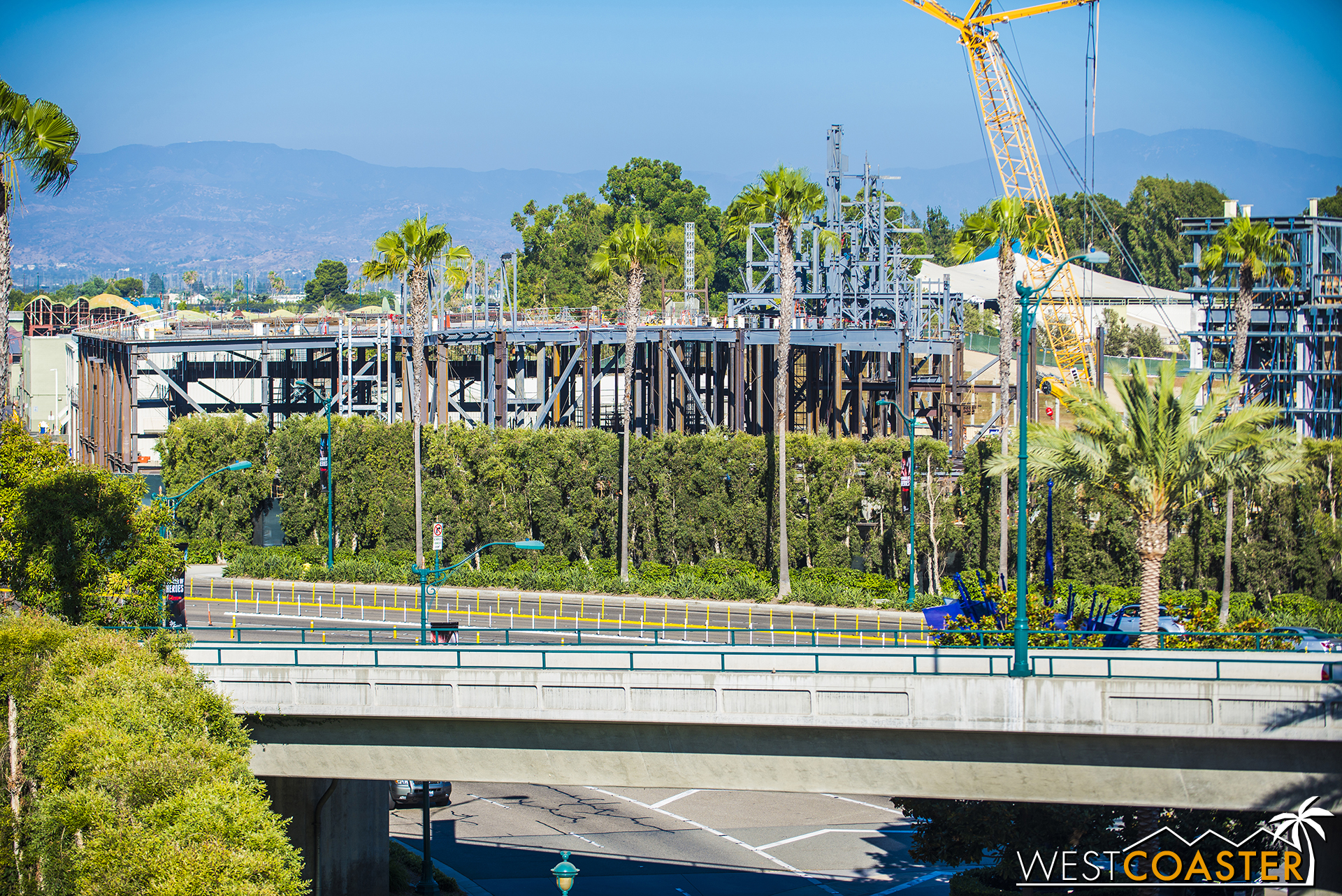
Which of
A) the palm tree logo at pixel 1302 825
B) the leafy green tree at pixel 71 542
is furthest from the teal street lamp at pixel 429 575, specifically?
the palm tree logo at pixel 1302 825

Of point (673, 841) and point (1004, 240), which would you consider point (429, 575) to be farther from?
point (1004, 240)

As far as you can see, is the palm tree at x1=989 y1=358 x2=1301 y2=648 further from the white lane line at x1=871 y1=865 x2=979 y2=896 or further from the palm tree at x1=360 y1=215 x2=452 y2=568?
the palm tree at x1=360 y1=215 x2=452 y2=568

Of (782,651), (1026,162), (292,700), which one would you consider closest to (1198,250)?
(1026,162)

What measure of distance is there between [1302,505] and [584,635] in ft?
96.4

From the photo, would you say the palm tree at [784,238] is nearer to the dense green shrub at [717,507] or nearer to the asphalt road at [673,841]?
the dense green shrub at [717,507]

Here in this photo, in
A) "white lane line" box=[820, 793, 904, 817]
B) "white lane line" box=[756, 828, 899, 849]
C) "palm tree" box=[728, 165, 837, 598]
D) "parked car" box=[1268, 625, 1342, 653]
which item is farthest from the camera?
"palm tree" box=[728, 165, 837, 598]

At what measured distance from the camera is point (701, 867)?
3512 cm

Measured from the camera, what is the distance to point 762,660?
25.3 m

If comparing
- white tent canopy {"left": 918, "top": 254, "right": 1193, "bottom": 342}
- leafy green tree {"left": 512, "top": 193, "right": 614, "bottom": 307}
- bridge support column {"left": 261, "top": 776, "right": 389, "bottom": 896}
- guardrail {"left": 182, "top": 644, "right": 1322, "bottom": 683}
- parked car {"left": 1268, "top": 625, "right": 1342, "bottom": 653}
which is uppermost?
leafy green tree {"left": 512, "top": 193, "right": 614, "bottom": 307}

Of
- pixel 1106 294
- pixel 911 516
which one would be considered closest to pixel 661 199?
pixel 1106 294

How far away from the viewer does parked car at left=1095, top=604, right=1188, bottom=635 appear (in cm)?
3141

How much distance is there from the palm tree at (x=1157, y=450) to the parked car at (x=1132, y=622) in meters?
1.13

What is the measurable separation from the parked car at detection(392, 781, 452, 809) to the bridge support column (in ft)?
29.0

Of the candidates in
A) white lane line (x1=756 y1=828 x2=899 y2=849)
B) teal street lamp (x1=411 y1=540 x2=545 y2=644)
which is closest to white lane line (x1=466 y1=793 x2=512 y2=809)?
teal street lamp (x1=411 y1=540 x2=545 y2=644)
